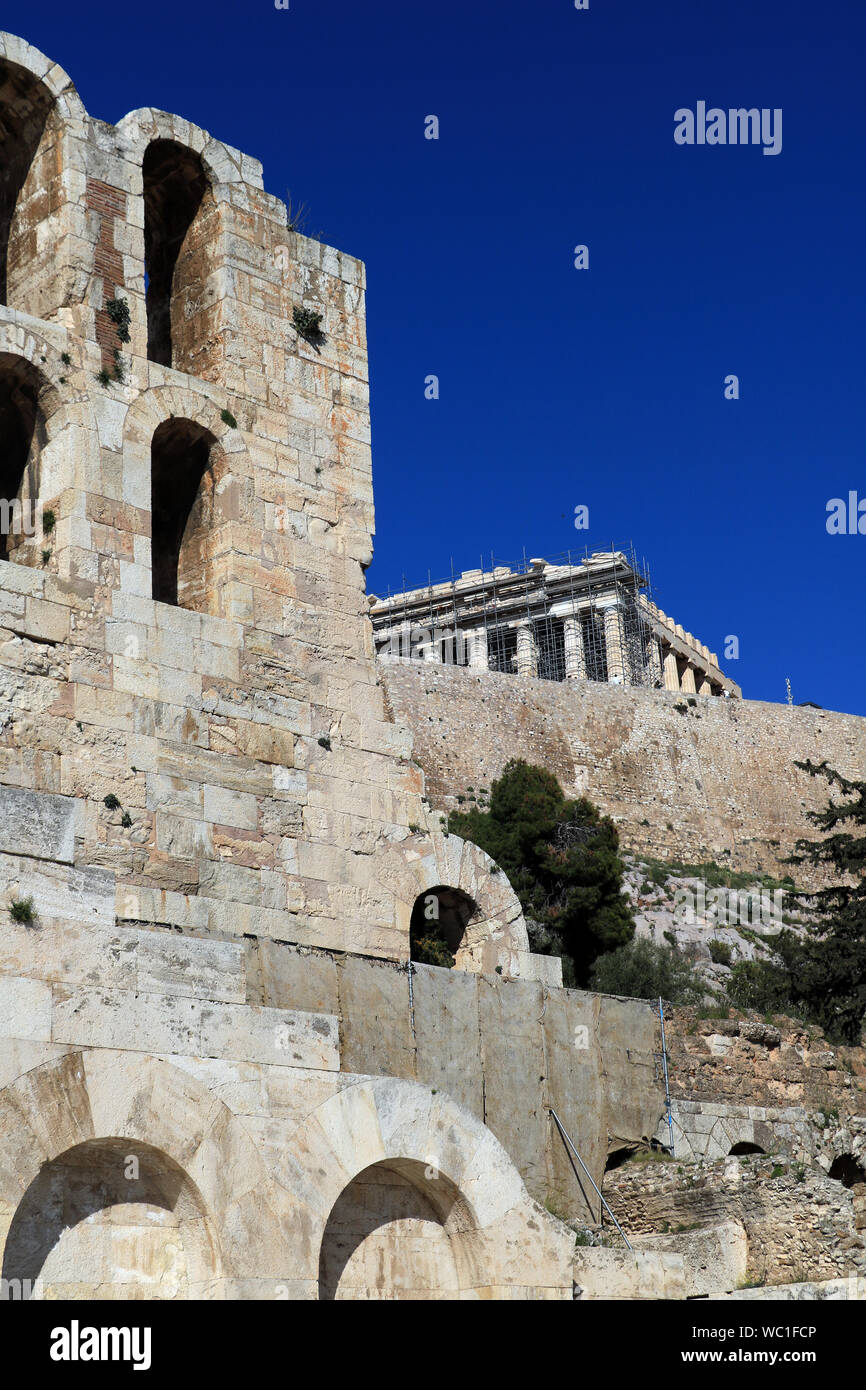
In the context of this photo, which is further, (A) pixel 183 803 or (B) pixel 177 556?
(B) pixel 177 556

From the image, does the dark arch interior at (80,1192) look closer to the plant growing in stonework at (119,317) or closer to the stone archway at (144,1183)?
the stone archway at (144,1183)

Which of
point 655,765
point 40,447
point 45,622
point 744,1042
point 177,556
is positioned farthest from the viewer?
point 655,765

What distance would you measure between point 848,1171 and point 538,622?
5213 centimetres

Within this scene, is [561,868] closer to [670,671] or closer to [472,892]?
[472,892]

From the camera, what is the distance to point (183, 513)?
13.1 metres

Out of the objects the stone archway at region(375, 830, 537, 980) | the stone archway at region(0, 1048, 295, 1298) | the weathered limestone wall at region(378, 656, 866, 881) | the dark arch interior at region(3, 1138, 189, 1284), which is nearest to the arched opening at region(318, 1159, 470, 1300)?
the stone archway at region(0, 1048, 295, 1298)

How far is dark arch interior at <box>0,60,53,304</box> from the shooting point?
12422 millimetres

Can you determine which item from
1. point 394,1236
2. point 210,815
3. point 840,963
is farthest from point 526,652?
point 394,1236

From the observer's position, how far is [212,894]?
37.4 ft
